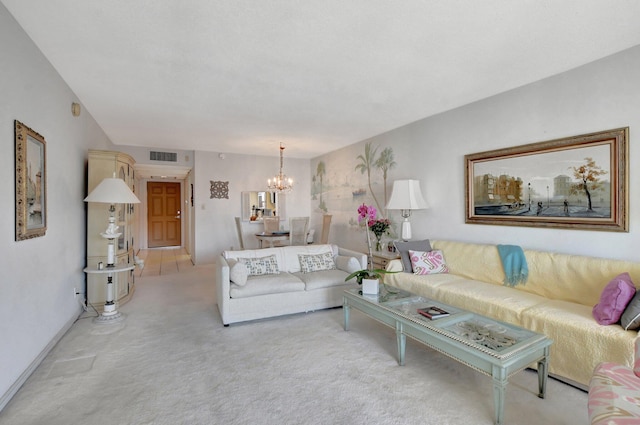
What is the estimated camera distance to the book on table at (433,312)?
7.68 feet

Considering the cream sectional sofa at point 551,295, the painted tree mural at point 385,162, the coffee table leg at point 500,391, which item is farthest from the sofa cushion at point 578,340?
the painted tree mural at point 385,162

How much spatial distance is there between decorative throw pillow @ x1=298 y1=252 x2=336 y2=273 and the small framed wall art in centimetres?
257

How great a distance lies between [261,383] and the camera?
220 centimetres

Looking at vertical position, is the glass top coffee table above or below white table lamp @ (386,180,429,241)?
below

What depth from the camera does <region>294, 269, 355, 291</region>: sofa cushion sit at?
359cm

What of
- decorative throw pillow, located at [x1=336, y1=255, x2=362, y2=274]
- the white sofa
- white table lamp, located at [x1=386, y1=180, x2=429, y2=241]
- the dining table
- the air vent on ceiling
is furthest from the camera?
the air vent on ceiling

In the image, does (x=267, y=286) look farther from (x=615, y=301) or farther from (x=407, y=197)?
(x=615, y=301)

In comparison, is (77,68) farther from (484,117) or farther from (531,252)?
(531,252)

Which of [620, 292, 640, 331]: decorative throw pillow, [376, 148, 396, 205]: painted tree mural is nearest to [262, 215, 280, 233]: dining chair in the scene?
[376, 148, 396, 205]: painted tree mural

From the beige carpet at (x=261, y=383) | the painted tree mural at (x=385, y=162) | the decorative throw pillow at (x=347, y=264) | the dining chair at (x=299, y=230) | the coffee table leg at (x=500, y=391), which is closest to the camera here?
the coffee table leg at (x=500, y=391)

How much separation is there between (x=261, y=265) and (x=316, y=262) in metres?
0.73

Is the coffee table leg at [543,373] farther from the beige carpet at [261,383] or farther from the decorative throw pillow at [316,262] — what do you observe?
the decorative throw pillow at [316,262]

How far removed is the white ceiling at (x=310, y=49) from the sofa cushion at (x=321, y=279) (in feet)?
6.83

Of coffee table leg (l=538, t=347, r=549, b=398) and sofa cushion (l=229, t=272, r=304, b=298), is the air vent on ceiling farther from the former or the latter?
coffee table leg (l=538, t=347, r=549, b=398)
